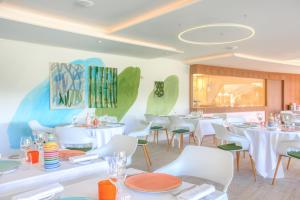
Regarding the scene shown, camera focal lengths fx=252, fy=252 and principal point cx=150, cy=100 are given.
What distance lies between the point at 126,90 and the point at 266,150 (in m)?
3.85

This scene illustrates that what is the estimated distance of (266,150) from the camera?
3863 millimetres

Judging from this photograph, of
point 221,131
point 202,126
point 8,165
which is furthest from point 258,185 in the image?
point 8,165

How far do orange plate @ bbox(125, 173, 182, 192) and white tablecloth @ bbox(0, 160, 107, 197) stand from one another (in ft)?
1.32

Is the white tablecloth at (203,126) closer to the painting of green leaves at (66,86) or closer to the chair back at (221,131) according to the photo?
the chair back at (221,131)

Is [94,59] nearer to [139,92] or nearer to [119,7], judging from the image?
[139,92]

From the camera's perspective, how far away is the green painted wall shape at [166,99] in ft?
24.2

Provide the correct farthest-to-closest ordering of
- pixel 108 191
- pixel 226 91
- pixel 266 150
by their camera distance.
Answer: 1. pixel 226 91
2. pixel 266 150
3. pixel 108 191

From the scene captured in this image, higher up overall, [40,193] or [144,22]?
[144,22]

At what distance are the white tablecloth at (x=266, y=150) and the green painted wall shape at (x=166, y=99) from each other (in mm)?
3790

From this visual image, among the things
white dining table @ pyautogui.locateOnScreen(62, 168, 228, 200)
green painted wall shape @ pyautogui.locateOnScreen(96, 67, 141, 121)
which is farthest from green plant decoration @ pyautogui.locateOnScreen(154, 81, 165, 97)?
white dining table @ pyautogui.locateOnScreen(62, 168, 228, 200)

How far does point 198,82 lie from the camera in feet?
29.0

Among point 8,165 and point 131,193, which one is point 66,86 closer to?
point 8,165

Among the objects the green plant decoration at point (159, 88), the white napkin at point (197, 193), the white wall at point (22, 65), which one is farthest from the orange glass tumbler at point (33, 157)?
the green plant decoration at point (159, 88)

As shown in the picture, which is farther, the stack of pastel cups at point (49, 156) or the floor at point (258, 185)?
the floor at point (258, 185)
